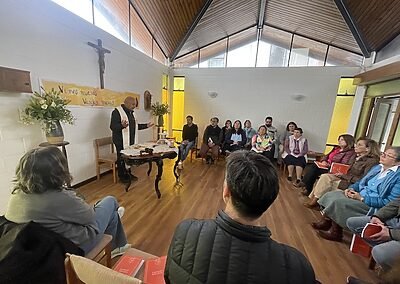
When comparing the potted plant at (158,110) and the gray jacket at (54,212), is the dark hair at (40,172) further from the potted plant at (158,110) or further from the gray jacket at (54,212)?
the potted plant at (158,110)

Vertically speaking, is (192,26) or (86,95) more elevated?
(192,26)

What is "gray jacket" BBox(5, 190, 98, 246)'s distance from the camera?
1026 mm

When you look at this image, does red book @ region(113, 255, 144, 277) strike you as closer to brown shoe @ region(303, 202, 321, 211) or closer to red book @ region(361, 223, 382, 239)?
red book @ region(361, 223, 382, 239)

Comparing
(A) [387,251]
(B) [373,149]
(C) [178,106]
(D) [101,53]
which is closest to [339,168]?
(B) [373,149]

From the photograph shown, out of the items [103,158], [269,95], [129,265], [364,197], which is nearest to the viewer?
[129,265]

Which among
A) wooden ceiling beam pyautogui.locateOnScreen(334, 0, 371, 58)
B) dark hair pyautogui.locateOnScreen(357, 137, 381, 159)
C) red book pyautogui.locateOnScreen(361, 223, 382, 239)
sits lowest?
red book pyautogui.locateOnScreen(361, 223, 382, 239)

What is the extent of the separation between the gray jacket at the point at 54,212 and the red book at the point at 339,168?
Answer: 3.24 meters

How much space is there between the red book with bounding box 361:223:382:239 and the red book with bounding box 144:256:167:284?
5.53 feet

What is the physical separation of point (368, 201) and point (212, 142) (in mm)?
3475

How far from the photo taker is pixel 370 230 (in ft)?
5.29

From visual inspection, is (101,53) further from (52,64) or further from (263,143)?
(263,143)

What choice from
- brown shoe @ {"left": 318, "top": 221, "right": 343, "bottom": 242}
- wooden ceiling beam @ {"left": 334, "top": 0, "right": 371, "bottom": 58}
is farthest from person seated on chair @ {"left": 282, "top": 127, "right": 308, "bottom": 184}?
wooden ceiling beam @ {"left": 334, "top": 0, "right": 371, "bottom": 58}

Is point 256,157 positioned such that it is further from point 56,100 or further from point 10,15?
point 10,15

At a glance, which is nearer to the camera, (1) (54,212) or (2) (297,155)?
(1) (54,212)
